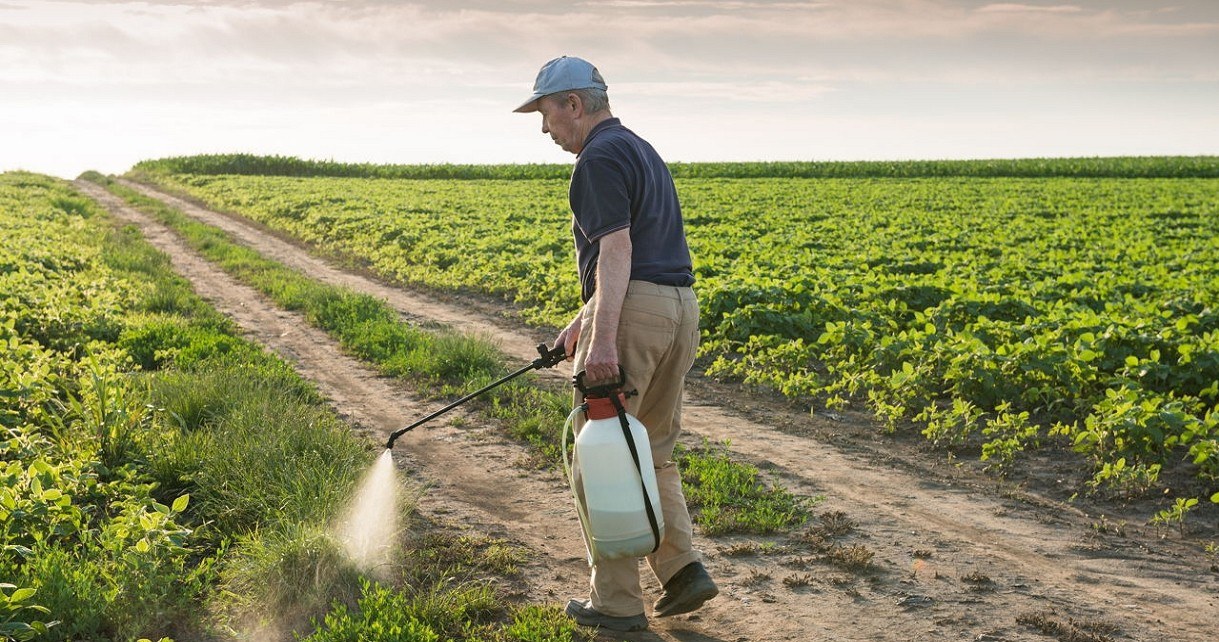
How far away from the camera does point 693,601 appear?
4387mm

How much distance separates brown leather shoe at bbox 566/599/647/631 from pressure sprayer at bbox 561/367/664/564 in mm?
434

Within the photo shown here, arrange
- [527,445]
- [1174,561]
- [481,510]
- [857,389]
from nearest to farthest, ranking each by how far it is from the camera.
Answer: [1174,561] → [481,510] → [527,445] → [857,389]

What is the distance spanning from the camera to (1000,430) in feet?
25.4

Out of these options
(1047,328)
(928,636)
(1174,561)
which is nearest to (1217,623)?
(1174,561)

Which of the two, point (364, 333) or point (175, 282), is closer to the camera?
point (364, 333)

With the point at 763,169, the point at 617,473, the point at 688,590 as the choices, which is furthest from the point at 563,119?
the point at 763,169

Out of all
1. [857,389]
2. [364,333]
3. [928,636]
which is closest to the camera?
[928,636]

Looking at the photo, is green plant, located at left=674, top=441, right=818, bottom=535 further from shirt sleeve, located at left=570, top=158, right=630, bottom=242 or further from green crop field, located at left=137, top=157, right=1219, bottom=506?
shirt sleeve, located at left=570, top=158, right=630, bottom=242

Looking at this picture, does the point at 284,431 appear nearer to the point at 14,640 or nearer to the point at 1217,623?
the point at 14,640

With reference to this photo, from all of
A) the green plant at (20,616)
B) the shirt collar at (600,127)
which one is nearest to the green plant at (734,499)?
the shirt collar at (600,127)

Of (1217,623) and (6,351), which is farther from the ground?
(6,351)

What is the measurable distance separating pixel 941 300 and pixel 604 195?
332 inches

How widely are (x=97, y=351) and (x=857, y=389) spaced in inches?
278

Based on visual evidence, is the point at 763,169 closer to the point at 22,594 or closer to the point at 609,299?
the point at 609,299
